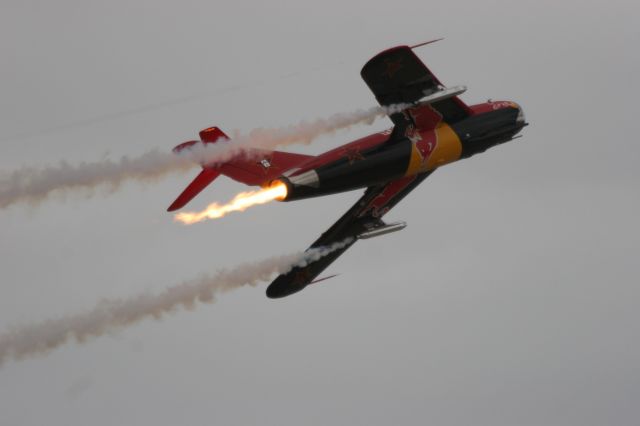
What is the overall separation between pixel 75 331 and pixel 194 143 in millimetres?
7730

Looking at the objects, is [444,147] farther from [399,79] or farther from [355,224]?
[355,224]

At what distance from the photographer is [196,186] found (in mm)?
55312

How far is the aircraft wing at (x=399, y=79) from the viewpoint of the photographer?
167ft

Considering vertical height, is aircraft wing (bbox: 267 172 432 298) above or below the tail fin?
below

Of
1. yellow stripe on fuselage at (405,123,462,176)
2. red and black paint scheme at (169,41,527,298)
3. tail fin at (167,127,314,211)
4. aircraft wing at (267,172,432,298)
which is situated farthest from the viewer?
tail fin at (167,127,314,211)

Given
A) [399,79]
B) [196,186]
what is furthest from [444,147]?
[196,186]

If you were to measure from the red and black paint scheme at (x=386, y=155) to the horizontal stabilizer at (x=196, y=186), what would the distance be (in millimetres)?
33

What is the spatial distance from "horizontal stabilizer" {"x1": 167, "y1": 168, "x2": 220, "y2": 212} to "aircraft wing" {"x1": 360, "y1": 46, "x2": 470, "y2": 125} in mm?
6852

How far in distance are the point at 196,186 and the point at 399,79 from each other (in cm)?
814

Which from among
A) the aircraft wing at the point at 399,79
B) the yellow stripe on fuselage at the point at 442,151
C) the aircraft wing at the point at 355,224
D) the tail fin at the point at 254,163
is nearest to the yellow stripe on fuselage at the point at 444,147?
the yellow stripe on fuselage at the point at 442,151

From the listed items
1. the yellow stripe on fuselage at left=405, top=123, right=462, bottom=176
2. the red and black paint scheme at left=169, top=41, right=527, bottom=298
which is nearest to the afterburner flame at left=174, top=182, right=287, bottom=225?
the red and black paint scheme at left=169, top=41, right=527, bottom=298

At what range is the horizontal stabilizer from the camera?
5431 centimetres

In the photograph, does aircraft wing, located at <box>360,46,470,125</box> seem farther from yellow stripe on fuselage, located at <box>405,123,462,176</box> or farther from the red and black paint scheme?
yellow stripe on fuselage, located at <box>405,123,462,176</box>

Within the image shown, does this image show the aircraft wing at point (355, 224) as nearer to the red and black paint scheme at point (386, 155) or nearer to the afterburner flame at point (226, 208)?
the red and black paint scheme at point (386, 155)
